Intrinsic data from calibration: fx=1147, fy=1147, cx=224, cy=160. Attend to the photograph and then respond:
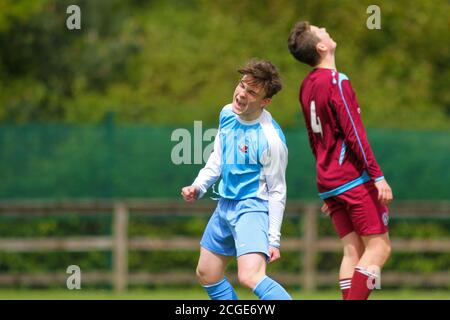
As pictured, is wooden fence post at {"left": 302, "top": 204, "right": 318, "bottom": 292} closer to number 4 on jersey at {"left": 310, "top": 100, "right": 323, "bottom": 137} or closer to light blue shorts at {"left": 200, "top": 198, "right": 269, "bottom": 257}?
number 4 on jersey at {"left": 310, "top": 100, "right": 323, "bottom": 137}

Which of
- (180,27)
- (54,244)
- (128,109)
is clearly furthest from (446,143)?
(180,27)

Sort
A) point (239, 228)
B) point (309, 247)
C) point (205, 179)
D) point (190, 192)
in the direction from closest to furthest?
point (239, 228), point (190, 192), point (205, 179), point (309, 247)

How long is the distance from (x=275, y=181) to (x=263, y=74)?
0.72 m

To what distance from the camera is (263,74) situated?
767 centimetres

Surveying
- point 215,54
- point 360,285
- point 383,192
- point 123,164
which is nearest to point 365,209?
point 383,192

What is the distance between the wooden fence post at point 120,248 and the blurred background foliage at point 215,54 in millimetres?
3715

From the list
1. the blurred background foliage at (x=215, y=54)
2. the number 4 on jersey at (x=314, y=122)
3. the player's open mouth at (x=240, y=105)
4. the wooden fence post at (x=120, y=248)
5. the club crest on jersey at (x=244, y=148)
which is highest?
the blurred background foliage at (x=215, y=54)

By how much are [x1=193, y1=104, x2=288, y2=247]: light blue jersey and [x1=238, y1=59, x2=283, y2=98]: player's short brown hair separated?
217 mm

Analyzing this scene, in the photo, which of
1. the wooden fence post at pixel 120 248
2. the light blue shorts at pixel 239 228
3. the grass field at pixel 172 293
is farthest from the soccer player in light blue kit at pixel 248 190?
the wooden fence post at pixel 120 248

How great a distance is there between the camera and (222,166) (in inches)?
308

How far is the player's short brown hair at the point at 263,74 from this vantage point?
7.66 m

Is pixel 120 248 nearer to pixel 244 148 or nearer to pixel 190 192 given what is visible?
pixel 190 192

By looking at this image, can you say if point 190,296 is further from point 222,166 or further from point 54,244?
point 222,166

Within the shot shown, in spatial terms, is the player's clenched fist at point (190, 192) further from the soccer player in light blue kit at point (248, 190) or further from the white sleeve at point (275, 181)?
the white sleeve at point (275, 181)
